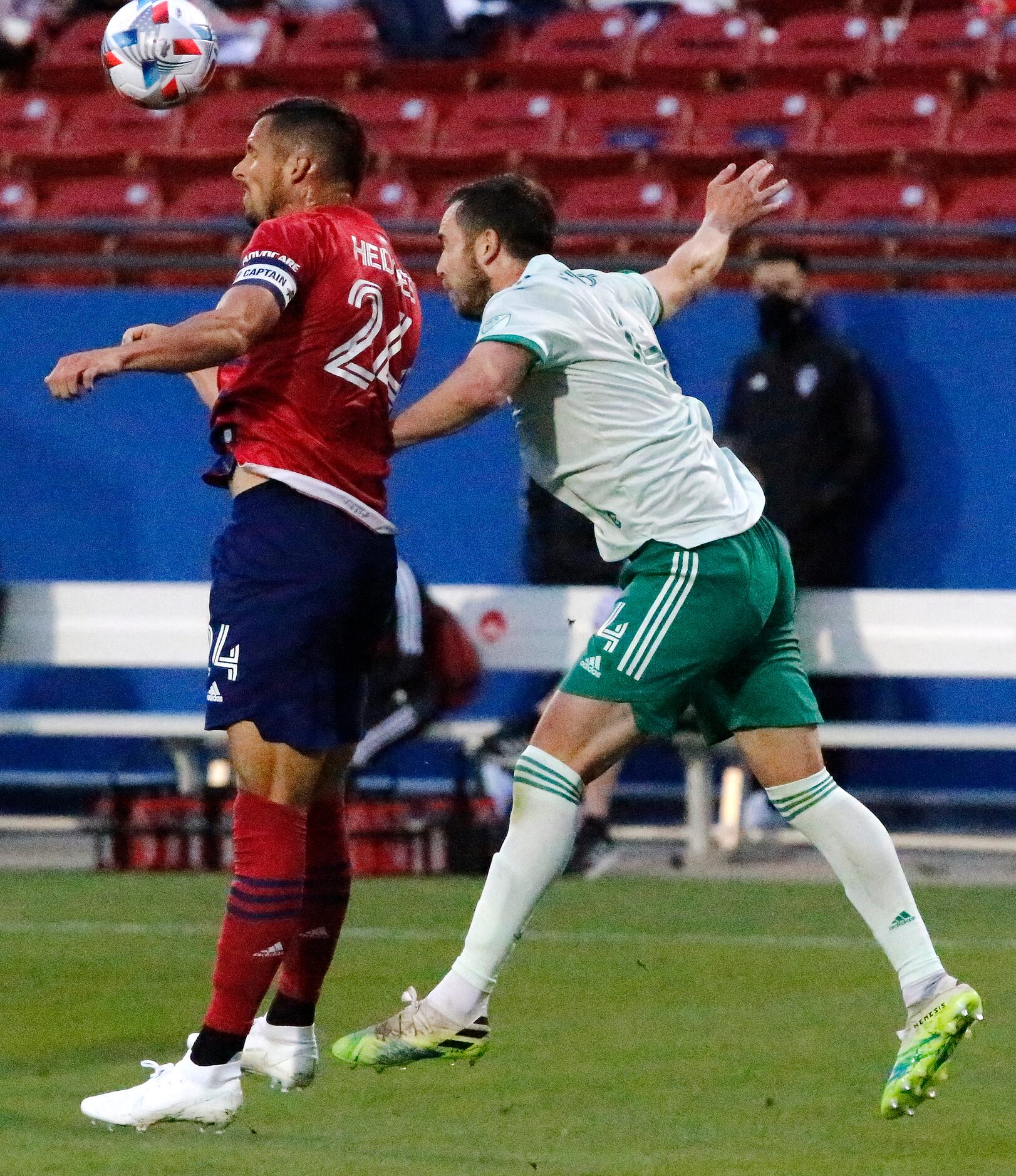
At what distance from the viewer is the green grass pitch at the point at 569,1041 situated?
4426 mm

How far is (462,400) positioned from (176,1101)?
62.0 inches

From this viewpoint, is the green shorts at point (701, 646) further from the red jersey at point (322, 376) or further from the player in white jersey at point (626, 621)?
the red jersey at point (322, 376)

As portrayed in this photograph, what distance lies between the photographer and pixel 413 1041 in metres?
4.80

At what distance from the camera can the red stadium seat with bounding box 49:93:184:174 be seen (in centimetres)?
1398

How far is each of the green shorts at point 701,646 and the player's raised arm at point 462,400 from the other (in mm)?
587

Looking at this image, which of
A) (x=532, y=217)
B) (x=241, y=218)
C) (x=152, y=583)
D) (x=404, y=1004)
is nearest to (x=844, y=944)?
(x=404, y=1004)

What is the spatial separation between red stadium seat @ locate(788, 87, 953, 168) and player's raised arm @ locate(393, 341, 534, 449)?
840cm

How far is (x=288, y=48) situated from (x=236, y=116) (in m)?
1.08

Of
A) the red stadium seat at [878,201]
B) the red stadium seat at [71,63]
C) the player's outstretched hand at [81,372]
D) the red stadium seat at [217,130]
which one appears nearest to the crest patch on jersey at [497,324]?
the player's outstretched hand at [81,372]

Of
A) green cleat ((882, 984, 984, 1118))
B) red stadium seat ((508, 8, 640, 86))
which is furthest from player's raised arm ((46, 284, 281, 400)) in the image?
red stadium seat ((508, 8, 640, 86))

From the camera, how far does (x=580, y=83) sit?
47.1 feet

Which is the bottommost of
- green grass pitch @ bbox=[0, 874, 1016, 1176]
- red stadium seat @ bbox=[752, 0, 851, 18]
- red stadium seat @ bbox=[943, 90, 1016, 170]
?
green grass pitch @ bbox=[0, 874, 1016, 1176]

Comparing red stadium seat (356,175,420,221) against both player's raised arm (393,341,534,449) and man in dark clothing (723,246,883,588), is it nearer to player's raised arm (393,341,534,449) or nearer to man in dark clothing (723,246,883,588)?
man in dark clothing (723,246,883,588)

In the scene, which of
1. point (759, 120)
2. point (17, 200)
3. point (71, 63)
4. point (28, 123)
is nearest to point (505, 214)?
point (759, 120)
